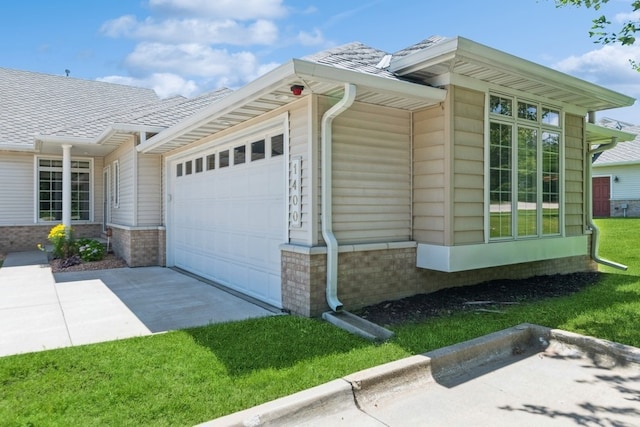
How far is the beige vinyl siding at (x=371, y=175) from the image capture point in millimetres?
5461

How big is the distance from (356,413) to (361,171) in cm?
316

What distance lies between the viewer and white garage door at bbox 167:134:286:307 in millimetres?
6270

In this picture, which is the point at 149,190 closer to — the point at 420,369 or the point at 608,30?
the point at 420,369

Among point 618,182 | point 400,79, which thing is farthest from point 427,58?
point 618,182

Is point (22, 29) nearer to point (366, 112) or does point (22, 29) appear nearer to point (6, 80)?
point (6, 80)

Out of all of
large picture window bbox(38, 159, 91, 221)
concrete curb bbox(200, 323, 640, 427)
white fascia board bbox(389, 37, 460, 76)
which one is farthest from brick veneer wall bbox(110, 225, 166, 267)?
concrete curb bbox(200, 323, 640, 427)

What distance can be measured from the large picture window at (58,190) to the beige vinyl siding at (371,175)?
484 inches

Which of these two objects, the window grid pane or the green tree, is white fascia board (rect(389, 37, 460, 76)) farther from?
the green tree

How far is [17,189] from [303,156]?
40.0ft

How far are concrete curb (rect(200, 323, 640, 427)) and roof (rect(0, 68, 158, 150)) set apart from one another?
13207 mm

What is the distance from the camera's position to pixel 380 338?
448 centimetres

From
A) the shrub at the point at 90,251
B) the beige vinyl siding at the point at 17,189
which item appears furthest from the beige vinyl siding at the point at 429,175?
the beige vinyl siding at the point at 17,189

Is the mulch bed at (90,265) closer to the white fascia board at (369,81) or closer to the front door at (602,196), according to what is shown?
the white fascia board at (369,81)

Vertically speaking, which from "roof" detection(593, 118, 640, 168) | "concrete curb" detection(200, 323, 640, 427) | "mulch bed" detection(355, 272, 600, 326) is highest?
"roof" detection(593, 118, 640, 168)
